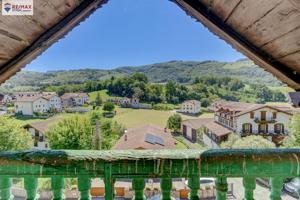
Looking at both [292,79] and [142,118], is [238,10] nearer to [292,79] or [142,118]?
[292,79]

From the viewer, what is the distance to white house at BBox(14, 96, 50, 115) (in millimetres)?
48500

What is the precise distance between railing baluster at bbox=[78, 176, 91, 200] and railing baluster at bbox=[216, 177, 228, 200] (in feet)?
2.43

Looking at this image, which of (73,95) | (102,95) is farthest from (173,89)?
(73,95)

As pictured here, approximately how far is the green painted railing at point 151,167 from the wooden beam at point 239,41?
0.91 m

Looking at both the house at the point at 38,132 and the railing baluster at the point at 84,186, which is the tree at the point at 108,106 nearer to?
the house at the point at 38,132

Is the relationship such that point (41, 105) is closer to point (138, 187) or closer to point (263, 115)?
point (263, 115)

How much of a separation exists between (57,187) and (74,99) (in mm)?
58380

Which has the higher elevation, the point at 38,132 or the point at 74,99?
the point at 74,99

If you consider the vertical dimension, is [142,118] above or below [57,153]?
below

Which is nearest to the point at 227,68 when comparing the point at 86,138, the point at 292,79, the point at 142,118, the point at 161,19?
the point at 161,19

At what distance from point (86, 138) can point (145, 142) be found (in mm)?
7983

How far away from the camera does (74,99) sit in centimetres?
5800

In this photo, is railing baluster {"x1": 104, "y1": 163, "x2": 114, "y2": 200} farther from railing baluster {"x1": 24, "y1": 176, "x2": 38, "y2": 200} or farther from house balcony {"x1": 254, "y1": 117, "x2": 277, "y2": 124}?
house balcony {"x1": 254, "y1": 117, "x2": 277, "y2": 124}

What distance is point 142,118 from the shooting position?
50.8 m
